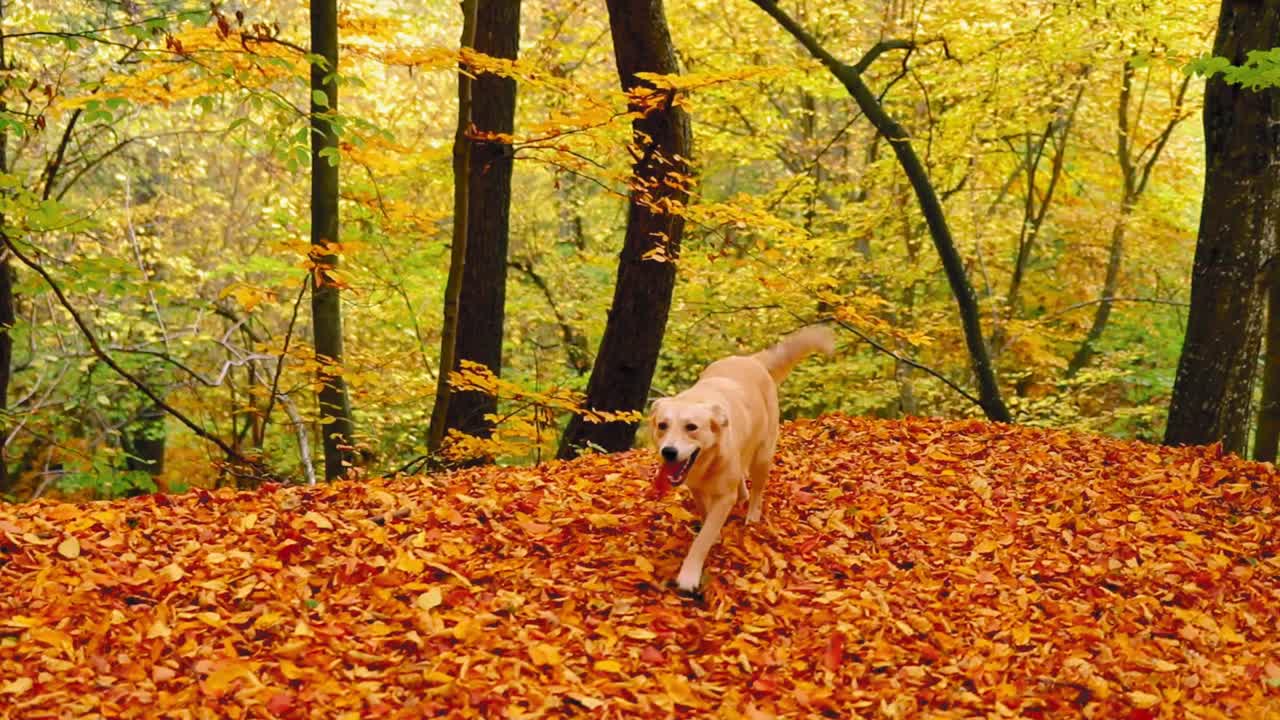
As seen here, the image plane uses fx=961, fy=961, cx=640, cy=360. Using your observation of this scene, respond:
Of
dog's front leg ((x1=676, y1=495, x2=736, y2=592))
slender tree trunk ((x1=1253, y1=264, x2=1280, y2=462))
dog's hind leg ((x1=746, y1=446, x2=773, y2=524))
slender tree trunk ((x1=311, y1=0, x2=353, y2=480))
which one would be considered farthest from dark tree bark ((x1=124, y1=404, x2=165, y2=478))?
slender tree trunk ((x1=1253, y1=264, x2=1280, y2=462))

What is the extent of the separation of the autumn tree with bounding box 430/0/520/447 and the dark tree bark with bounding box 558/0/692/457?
1046 millimetres

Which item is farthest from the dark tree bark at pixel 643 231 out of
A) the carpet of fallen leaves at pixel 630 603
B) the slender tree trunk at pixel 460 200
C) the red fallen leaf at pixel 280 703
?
the red fallen leaf at pixel 280 703

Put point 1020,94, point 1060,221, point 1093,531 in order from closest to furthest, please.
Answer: point 1093,531 → point 1020,94 → point 1060,221

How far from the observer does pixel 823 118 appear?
19.4m

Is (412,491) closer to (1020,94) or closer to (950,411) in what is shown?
(1020,94)

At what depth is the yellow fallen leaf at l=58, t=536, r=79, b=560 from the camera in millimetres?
4773

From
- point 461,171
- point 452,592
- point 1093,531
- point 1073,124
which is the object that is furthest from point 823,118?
point 452,592

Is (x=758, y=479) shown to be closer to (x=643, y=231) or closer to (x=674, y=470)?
(x=674, y=470)

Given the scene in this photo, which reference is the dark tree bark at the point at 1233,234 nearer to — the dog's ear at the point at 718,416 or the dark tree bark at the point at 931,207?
the dark tree bark at the point at 931,207

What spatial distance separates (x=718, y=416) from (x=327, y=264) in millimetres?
4384

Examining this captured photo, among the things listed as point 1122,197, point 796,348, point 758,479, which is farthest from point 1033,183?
point 758,479

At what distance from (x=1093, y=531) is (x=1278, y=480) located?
1.98 m

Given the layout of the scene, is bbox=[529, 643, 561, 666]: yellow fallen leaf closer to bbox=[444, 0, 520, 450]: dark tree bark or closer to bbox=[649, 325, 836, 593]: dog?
bbox=[649, 325, 836, 593]: dog

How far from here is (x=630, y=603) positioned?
4.78 meters
